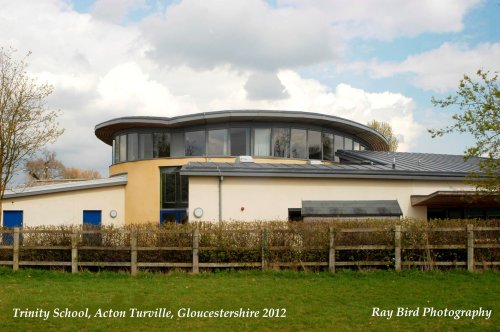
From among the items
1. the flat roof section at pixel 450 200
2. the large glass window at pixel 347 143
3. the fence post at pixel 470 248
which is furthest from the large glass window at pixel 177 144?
the fence post at pixel 470 248

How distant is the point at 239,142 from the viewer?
26.5m

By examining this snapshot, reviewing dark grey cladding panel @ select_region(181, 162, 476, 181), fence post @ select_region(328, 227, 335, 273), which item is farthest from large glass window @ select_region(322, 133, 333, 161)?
fence post @ select_region(328, 227, 335, 273)

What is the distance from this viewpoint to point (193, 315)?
33.1 ft

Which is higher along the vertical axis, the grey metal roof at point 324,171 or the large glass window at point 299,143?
the large glass window at point 299,143

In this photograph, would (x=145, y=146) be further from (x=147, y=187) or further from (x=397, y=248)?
(x=397, y=248)

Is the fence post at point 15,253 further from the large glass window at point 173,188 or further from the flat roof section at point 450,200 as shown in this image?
the flat roof section at point 450,200

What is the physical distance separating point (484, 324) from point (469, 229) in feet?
21.0

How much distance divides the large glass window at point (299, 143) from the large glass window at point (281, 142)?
29cm

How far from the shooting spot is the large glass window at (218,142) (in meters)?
26.5

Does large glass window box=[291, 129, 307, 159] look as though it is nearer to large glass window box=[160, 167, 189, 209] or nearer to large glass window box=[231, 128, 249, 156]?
large glass window box=[231, 128, 249, 156]

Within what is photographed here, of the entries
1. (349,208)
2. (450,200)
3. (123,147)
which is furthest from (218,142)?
(450,200)

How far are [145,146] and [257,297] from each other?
57.4 ft

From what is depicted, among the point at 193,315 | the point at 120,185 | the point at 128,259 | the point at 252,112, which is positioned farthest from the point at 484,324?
the point at 120,185

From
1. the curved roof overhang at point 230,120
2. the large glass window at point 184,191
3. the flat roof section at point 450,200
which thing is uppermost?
the curved roof overhang at point 230,120
